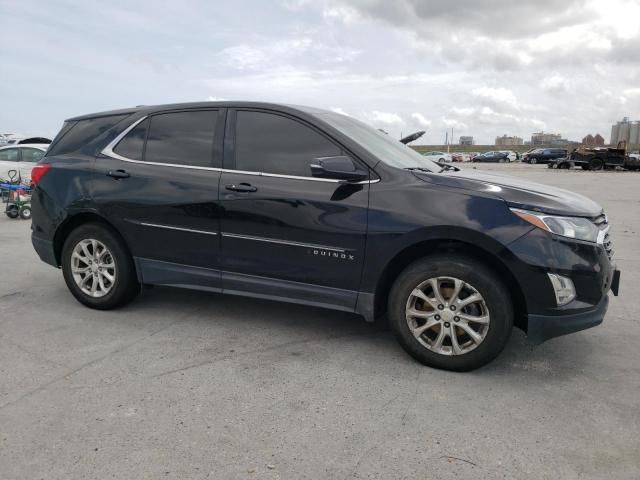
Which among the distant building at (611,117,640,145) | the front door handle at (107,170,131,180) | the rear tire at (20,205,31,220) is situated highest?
the distant building at (611,117,640,145)

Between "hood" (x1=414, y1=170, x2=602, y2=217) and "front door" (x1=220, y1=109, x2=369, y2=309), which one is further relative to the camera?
"front door" (x1=220, y1=109, x2=369, y2=309)

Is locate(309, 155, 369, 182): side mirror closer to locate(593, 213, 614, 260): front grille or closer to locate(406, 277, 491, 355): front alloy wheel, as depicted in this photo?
locate(406, 277, 491, 355): front alloy wheel

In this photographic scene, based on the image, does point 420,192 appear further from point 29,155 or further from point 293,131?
point 29,155

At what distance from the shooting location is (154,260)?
427cm

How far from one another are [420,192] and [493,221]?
49 centimetres

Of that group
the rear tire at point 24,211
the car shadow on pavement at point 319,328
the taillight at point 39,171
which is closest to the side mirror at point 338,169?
the car shadow on pavement at point 319,328

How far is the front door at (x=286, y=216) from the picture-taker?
357 centimetres

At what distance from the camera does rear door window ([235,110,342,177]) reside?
12.3 ft

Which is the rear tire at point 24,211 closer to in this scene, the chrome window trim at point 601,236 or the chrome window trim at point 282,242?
the chrome window trim at point 282,242

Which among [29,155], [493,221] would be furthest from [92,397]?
[29,155]

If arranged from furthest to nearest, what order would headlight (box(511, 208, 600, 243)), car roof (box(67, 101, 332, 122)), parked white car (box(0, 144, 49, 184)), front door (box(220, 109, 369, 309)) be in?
parked white car (box(0, 144, 49, 184)), car roof (box(67, 101, 332, 122)), front door (box(220, 109, 369, 309)), headlight (box(511, 208, 600, 243))

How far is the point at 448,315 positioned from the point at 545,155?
49.6 metres

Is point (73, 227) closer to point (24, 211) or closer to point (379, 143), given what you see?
point (379, 143)

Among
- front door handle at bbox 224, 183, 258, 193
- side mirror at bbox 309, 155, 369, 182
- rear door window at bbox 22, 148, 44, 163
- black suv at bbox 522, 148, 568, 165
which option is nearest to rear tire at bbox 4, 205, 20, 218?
rear door window at bbox 22, 148, 44, 163
